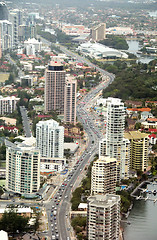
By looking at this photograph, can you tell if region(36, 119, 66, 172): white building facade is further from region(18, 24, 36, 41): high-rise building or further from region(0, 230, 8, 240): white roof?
region(18, 24, 36, 41): high-rise building

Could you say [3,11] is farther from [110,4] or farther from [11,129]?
[110,4]

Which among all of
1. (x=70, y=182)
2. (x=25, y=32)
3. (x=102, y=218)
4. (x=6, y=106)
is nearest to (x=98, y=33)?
(x=25, y=32)

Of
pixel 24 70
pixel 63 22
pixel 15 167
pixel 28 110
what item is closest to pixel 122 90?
pixel 28 110

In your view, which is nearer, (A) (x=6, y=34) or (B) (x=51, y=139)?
(B) (x=51, y=139)

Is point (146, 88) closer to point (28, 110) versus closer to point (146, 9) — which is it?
point (28, 110)

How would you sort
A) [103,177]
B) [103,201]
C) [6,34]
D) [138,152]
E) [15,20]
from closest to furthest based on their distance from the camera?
1. [103,201]
2. [103,177]
3. [138,152]
4. [6,34]
5. [15,20]

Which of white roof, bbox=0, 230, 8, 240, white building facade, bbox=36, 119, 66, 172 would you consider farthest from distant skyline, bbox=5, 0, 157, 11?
white roof, bbox=0, 230, 8, 240

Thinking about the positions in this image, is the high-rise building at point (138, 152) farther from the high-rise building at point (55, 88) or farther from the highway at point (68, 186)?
the high-rise building at point (55, 88)
